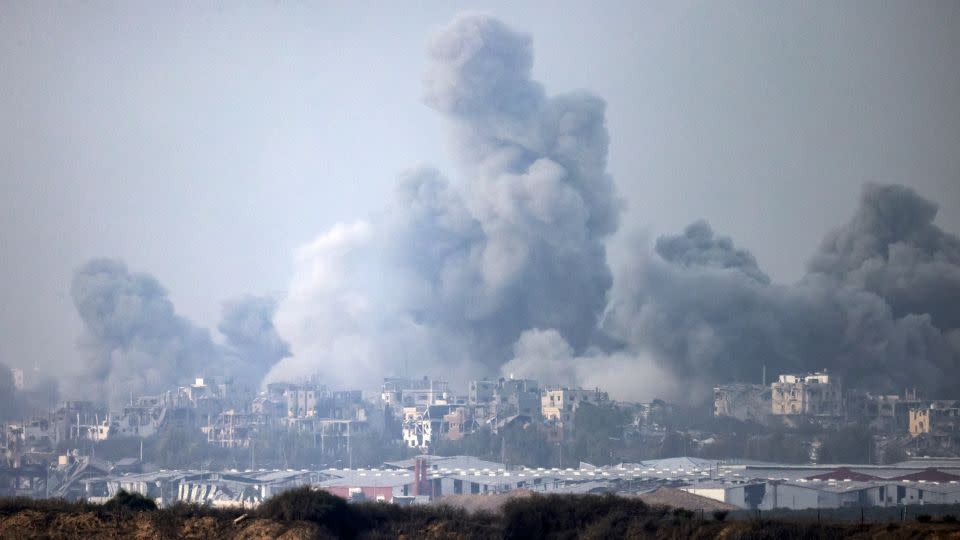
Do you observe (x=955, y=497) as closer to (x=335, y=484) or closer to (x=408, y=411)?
(x=335, y=484)

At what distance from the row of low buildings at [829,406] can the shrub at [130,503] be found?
60919mm

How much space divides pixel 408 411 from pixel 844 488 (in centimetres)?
4126

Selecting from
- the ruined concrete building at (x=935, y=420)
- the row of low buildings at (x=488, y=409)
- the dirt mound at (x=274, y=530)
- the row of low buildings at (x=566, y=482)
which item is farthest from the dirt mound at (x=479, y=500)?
the ruined concrete building at (x=935, y=420)

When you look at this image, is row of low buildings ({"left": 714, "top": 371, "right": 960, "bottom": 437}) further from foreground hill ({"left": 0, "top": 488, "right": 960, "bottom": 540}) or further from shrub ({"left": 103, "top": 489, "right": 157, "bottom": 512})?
shrub ({"left": 103, "top": 489, "right": 157, "bottom": 512})

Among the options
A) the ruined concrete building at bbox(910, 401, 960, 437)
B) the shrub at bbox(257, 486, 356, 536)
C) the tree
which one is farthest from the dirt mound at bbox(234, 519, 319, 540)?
the ruined concrete building at bbox(910, 401, 960, 437)

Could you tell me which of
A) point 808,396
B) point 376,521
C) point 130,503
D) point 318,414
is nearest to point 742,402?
point 808,396

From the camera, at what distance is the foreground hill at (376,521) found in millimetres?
38031

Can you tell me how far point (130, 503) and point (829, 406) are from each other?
65.0 meters

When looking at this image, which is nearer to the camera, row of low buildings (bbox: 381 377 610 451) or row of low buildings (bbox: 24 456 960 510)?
row of low buildings (bbox: 24 456 960 510)

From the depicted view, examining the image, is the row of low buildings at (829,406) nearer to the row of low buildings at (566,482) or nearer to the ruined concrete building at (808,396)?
the ruined concrete building at (808,396)

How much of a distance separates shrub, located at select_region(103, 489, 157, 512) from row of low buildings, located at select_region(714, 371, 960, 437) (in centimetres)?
6092

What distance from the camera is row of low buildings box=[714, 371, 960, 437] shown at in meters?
98.3

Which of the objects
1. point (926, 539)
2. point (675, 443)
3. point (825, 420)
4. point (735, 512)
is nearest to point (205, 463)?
point (675, 443)

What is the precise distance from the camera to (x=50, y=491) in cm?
9106
